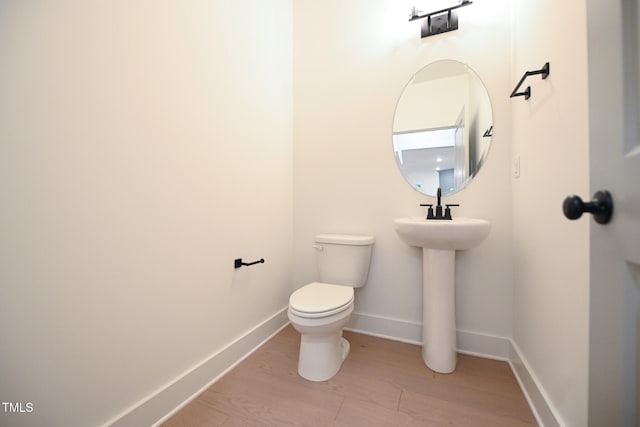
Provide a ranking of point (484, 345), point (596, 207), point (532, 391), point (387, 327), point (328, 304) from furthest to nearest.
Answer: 1. point (387, 327)
2. point (484, 345)
3. point (328, 304)
4. point (532, 391)
5. point (596, 207)

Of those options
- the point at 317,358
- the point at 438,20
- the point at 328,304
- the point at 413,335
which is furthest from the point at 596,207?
the point at 438,20

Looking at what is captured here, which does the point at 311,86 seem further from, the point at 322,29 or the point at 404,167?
the point at 404,167

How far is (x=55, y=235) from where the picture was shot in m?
0.78

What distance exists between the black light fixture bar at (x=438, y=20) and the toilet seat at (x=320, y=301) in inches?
68.2

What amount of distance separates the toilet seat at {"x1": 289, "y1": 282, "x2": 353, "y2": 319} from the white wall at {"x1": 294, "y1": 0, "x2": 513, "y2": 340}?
0.45 m

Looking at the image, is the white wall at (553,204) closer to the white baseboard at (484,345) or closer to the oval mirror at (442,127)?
the white baseboard at (484,345)

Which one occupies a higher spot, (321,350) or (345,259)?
(345,259)

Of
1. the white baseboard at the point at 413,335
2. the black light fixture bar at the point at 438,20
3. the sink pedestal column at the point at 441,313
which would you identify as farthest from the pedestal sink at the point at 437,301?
the black light fixture bar at the point at 438,20

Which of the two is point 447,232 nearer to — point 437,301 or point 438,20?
point 437,301

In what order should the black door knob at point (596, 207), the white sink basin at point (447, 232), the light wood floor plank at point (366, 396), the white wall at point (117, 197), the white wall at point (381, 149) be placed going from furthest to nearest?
the white wall at point (381, 149)
the white sink basin at point (447, 232)
the light wood floor plank at point (366, 396)
the white wall at point (117, 197)
the black door knob at point (596, 207)

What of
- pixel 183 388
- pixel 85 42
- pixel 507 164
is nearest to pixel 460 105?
pixel 507 164

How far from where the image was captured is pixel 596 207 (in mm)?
435

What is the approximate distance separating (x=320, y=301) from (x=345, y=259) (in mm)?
423

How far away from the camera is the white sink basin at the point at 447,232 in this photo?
3.89ft
